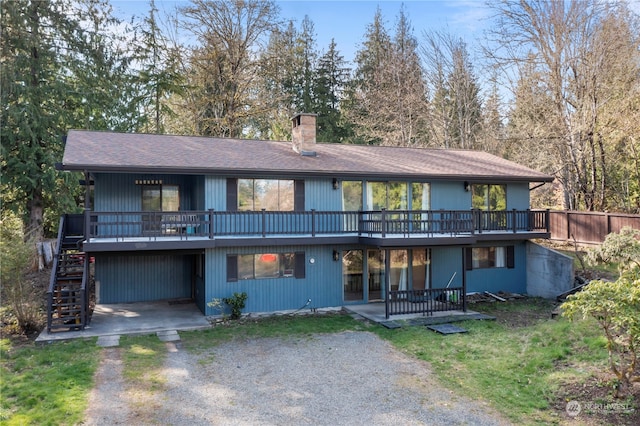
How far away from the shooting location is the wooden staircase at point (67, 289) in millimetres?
11203

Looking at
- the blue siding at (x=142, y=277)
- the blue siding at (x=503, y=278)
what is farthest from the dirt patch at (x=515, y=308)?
the blue siding at (x=142, y=277)

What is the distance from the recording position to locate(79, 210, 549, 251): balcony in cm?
1205

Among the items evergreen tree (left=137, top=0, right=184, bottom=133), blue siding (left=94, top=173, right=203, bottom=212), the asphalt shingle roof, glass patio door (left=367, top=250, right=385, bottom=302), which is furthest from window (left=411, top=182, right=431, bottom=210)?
evergreen tree (left=137, top=0, right=184, bottom=133)

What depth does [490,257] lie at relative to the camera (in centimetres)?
1656

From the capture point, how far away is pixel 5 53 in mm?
19062

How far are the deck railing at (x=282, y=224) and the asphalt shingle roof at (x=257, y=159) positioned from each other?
1342 mm

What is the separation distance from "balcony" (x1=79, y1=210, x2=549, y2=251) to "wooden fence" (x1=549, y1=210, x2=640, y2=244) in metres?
7.06

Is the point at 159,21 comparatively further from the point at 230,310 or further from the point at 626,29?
the point at 626,29

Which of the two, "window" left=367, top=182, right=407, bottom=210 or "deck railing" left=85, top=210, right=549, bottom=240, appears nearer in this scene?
"deck railing" left=85, top=210, right=549, bottom=240

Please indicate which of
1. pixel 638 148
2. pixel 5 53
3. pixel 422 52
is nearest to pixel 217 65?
pixel 5 53

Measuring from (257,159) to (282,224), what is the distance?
240 centimetres

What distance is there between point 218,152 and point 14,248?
6416 millimetres

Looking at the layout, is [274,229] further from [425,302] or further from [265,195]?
[425,302]

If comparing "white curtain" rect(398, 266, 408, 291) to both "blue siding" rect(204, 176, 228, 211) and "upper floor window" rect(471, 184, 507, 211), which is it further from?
"blue siding" rect(204, 176, 228, 211)
